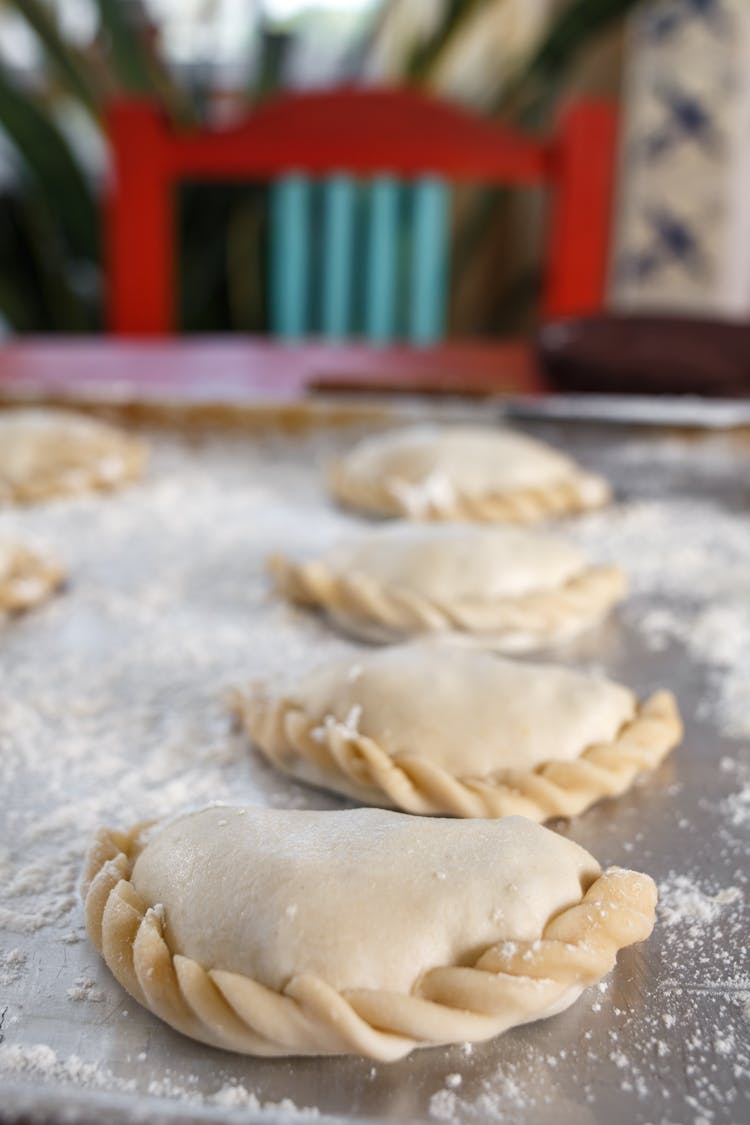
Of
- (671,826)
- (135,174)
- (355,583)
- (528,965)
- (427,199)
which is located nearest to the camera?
(528,965)

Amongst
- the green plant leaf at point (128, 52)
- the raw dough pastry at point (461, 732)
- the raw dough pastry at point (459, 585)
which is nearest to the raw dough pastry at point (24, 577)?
the raw dough pastry at point (459, 585)

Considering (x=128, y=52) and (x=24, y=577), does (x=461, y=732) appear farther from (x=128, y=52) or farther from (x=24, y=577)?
(x=128, y=52)

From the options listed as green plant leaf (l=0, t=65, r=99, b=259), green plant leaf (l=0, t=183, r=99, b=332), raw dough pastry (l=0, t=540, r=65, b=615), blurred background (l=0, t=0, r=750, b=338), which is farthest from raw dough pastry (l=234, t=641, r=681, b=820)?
green plant leaf (l=0, t=183, r=99, b=332)

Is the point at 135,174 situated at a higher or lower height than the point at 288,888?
higher

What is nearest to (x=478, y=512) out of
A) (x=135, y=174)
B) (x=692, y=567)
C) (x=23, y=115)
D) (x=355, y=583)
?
(x=692, y=567)

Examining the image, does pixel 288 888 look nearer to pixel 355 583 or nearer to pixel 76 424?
pixel 355 583
